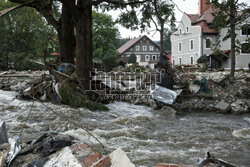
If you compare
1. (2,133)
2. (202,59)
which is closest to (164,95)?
(2,133)

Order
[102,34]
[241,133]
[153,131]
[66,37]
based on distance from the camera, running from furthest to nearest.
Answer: [102,34] → [66,37] → [153,131] → [241,133]

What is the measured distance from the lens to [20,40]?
1378 inches

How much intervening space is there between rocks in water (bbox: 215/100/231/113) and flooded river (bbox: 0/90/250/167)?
583mm

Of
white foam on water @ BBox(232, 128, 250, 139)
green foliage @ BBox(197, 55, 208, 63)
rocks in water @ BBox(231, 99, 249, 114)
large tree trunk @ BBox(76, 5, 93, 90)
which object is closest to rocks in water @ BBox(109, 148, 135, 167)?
white foam on water @ BBox(232, 128, 250, 139)

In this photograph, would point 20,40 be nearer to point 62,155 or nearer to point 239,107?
point 239,107

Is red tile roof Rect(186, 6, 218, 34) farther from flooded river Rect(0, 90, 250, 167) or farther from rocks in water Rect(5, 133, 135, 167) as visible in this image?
rocks in water Rect(5, 133, 135, 167)

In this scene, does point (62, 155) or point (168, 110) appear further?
point (168, 110)

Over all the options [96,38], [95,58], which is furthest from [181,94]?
[96,38]

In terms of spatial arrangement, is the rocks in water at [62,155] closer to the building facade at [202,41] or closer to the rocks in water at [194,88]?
the rocks in water at [194,88]

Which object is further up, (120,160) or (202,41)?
(202,41)

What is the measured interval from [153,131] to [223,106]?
4.33m

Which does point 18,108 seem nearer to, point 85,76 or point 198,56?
point 85,76

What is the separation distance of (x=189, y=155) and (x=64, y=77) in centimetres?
613

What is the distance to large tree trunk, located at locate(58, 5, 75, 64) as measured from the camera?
11414 mm
